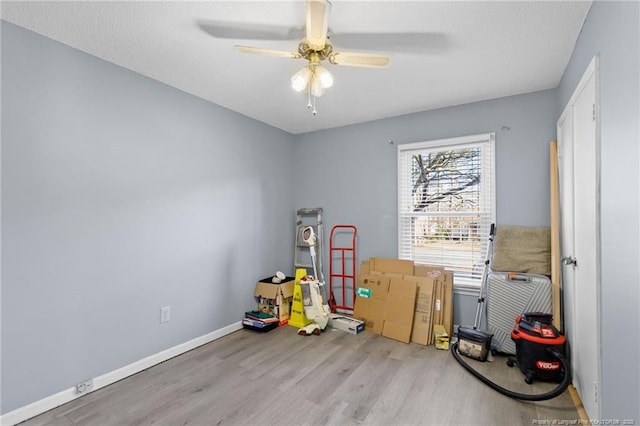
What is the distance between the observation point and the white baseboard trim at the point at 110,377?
6.29 feet

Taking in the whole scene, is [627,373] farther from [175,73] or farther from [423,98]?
[175,73]

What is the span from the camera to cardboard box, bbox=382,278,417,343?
3.16m

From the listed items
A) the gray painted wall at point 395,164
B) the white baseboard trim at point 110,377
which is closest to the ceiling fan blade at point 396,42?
the gray painted wall at point 395,164

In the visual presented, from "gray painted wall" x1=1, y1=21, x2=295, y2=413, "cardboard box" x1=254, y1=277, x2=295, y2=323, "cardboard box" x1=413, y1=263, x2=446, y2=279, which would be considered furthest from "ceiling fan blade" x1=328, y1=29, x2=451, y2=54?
"cardboard box" x1=254, y1=277, x2=295, y2=323

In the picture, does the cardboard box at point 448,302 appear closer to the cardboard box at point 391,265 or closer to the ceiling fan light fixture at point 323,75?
the cardboard box at point 391,265

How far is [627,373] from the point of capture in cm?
124

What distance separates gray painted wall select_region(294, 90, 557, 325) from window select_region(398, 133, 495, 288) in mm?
94

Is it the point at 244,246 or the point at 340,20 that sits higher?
the point at 340,20

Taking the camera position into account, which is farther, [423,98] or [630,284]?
[423,98]

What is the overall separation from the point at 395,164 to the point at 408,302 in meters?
1.60

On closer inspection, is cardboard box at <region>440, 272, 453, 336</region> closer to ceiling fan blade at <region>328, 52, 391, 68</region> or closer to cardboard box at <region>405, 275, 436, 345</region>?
cardboard box at <region>405, 275, 436, 345</region>

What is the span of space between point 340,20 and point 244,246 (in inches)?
101

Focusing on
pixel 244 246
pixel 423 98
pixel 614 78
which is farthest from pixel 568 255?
pixel 244 246

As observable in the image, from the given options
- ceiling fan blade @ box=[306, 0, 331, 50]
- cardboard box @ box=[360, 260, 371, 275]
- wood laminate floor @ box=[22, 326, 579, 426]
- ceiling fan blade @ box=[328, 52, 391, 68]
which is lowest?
wood laminate floor @ box=[22, 326, 579, 426]
